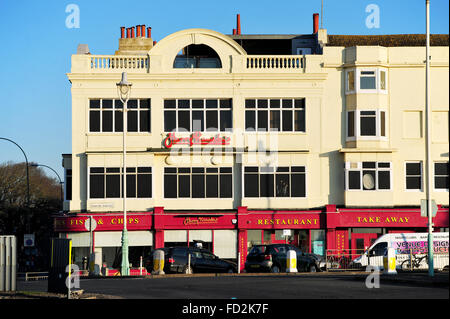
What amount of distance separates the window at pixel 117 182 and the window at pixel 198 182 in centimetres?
112

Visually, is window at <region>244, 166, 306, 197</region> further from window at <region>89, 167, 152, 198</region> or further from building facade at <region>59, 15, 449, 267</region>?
window at <region>89, 167, 152, 198</region>

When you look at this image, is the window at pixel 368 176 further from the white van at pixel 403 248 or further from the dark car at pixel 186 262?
the dark car at pixel 186 262

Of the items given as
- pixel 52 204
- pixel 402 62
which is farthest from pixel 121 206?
pixel 52 204

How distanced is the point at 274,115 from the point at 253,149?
2288mm

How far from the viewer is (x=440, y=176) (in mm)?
46812

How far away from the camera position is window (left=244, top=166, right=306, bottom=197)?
4631 centimetres

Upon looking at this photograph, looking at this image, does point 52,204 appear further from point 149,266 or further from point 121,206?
point 149,266

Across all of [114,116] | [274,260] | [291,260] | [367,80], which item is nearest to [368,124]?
[367,80]

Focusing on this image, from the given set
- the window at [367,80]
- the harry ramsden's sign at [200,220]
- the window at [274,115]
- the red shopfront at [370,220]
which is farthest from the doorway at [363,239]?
the window at [367,80]

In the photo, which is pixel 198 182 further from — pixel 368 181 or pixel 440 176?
pixel 440 176

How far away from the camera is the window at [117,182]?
45969 mm

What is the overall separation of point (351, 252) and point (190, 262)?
455 inches

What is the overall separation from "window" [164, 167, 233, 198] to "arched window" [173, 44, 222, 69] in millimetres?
6074
